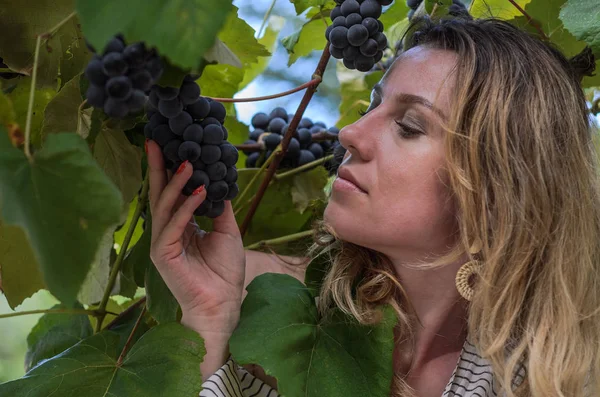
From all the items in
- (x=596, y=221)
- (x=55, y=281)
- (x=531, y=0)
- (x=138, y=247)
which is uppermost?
(x=531, y=0)

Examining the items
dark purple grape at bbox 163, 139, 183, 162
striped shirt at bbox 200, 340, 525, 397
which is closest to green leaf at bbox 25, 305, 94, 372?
striped shirt at bbox 200, 340, 525, 397

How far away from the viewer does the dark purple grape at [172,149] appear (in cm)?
69

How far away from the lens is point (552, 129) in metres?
0.96

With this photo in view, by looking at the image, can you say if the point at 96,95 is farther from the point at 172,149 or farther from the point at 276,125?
the point at 276,125

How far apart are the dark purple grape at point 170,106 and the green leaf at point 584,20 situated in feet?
1.67

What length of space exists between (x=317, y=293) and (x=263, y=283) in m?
0.12

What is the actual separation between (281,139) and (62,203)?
708mm

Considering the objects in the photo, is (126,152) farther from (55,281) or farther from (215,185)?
(55,281)

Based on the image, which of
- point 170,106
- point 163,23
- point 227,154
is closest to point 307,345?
point 227,154

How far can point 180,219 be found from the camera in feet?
2.53

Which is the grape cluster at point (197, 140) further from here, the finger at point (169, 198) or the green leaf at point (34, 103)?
the green leaf at point (34, 103)

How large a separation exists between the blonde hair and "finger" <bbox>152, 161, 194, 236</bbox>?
0.27m

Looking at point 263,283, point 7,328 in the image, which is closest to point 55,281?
point 263,283

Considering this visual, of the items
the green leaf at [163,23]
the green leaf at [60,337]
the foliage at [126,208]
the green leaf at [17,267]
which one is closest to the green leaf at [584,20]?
the foliage at [126,208]
